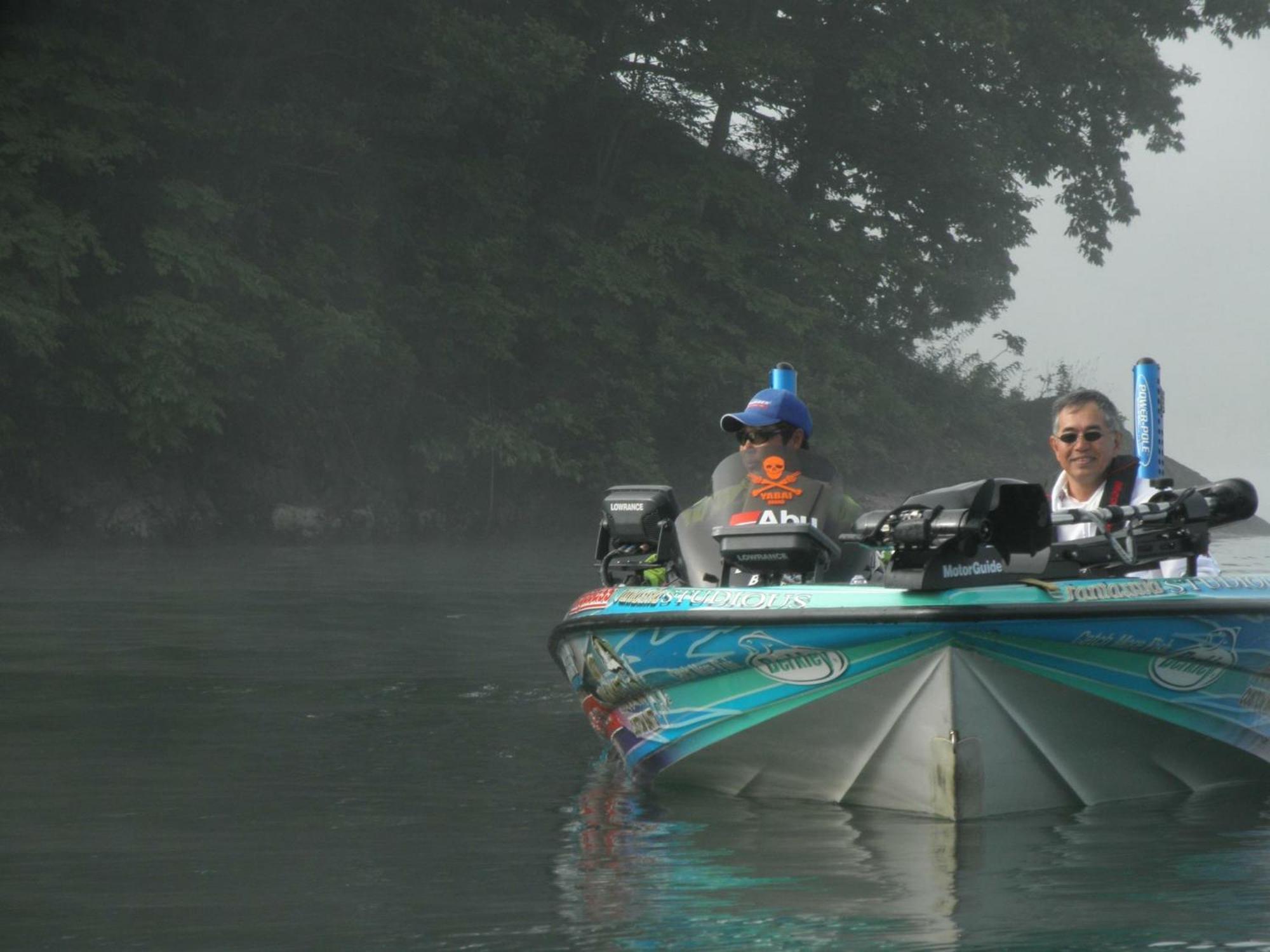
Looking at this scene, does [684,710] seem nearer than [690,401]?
Yes

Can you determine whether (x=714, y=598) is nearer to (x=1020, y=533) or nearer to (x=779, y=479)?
(x=779, y=479)

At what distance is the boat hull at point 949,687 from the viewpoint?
601 cm

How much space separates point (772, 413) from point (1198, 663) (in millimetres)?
1669

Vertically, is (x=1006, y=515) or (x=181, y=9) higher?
(x=181, y=9)

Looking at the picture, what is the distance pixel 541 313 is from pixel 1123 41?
446 inches

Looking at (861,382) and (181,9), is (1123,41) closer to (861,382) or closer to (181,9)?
(861,382)

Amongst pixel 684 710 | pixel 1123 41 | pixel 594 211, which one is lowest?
pixel 684 710

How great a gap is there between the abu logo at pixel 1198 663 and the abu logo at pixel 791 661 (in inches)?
40.2

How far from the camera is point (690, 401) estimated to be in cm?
2891

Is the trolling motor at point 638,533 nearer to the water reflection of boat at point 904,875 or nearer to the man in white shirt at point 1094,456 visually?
the water reflection of boat at point 904,875

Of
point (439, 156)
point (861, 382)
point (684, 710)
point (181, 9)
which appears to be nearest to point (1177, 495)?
point (684, 710)

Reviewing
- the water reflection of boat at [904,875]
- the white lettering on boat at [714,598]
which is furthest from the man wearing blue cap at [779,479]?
the water reflection of boat at [904,875]

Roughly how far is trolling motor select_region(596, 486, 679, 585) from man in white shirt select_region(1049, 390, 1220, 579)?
4.84 feet

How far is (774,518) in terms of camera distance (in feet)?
22.7
